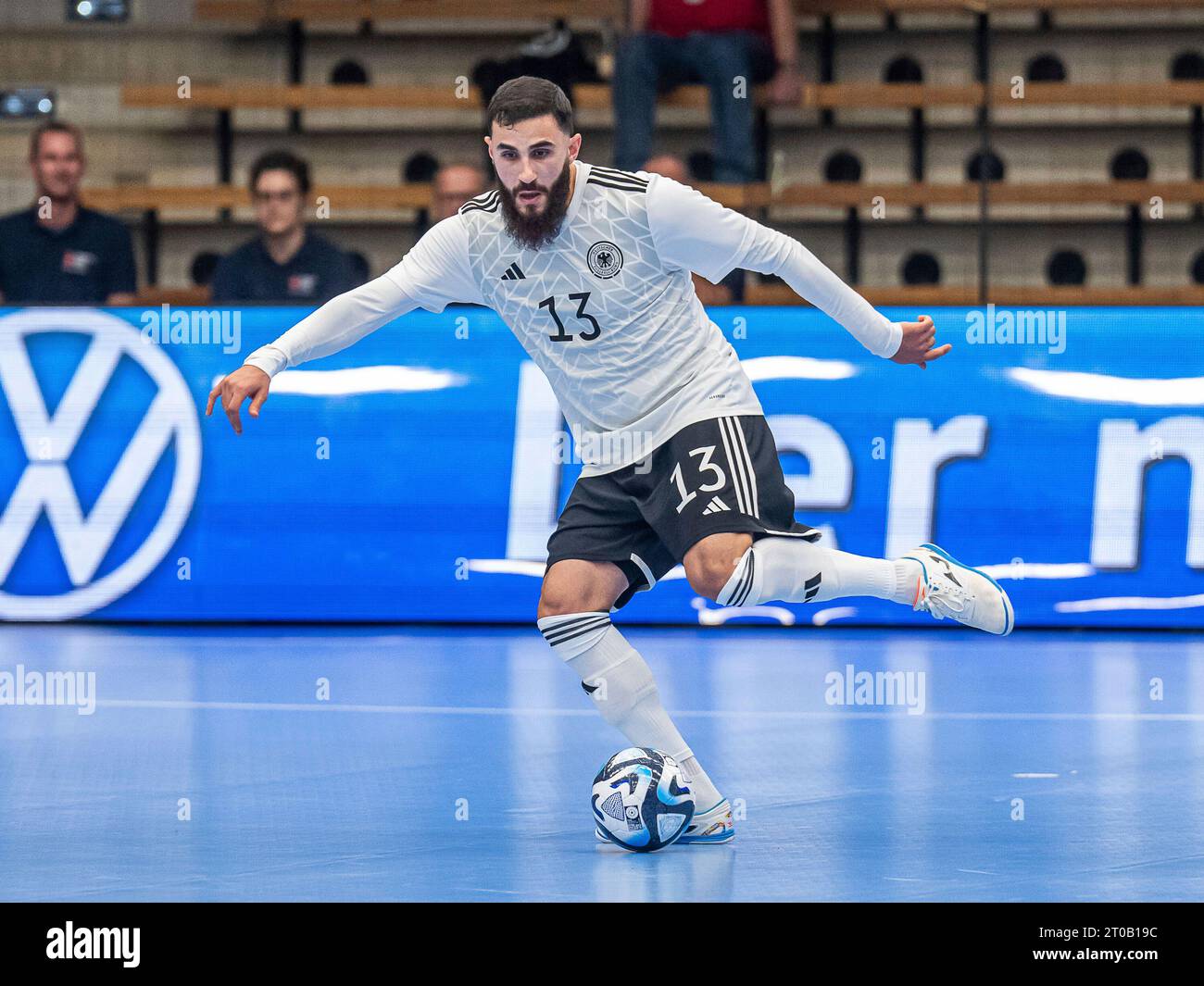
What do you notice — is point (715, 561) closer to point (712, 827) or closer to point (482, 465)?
point (712, 827)

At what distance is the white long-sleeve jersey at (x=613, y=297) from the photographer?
17.6 feet

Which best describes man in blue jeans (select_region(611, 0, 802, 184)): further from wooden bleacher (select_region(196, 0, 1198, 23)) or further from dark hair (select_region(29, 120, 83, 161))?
dark hair (select_region(29, 120, 83, 161))

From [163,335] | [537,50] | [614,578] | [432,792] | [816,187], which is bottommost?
[432,792]

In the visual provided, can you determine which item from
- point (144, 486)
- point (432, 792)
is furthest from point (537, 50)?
point (432, 792)

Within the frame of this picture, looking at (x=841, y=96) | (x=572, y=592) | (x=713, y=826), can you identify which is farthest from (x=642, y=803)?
(x=841, y=96)

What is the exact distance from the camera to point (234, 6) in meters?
12.0

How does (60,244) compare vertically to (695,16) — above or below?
below

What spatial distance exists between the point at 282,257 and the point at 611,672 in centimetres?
518

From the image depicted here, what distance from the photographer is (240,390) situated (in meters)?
5.09

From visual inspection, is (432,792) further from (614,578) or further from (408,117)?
(408,117)

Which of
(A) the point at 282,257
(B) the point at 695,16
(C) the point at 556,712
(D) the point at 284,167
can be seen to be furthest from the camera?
(B) the point at 695,16

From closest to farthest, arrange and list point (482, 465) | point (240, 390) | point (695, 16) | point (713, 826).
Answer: point (240, 390) < point (713, 826) < point (482, 465) < point (695, 16)

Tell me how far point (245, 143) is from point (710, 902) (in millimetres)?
8635

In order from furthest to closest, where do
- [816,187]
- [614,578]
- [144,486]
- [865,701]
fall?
[816,187] < [144,486] < [865,701] < [614,578]
